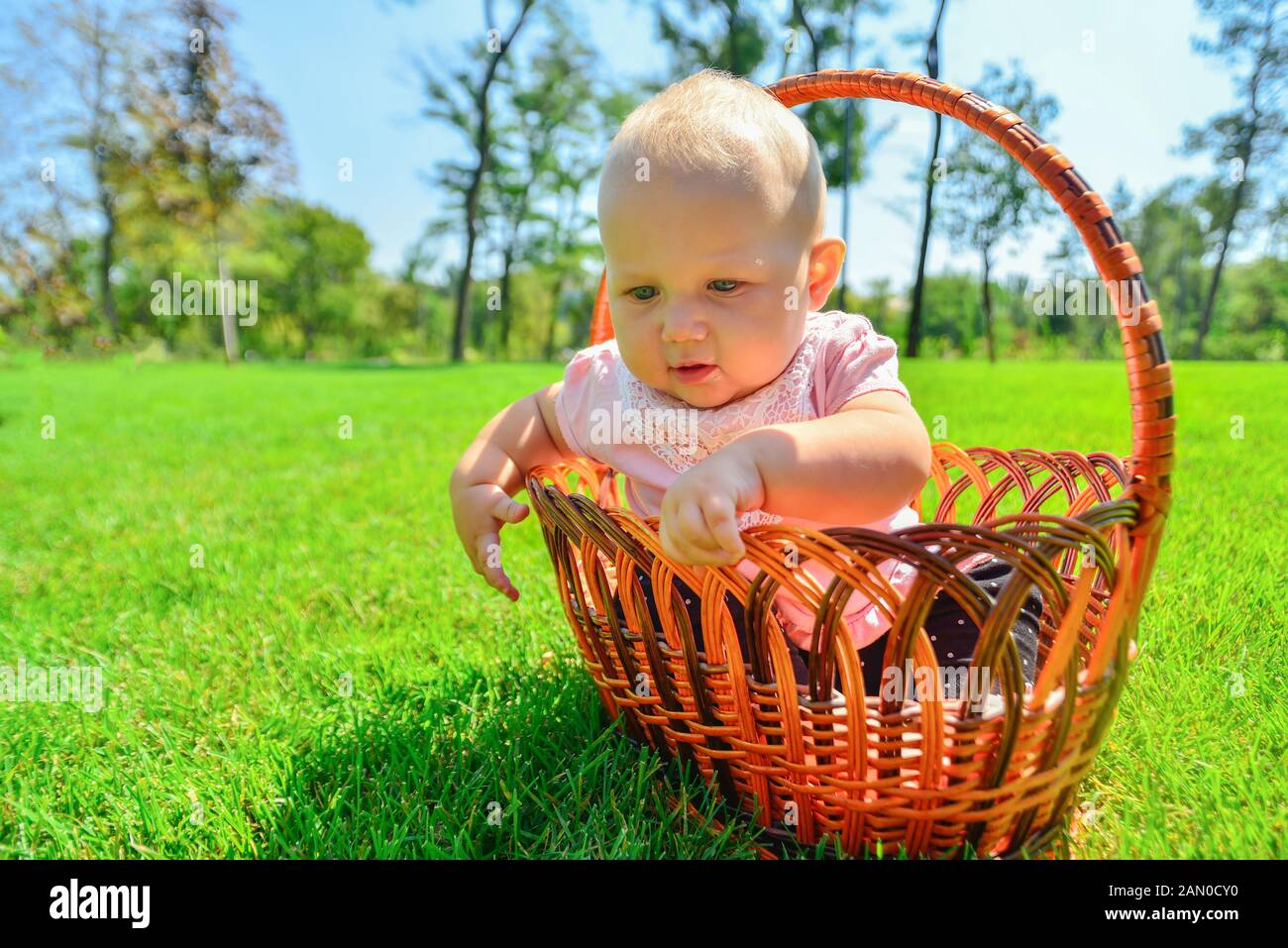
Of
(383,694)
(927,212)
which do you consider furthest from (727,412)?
(927,212)

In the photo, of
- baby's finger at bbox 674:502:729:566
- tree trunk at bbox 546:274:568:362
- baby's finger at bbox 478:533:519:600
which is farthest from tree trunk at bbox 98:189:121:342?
baby's finger at bbox 674:502:729:566

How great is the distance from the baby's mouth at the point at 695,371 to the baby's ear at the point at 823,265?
0.28 metres

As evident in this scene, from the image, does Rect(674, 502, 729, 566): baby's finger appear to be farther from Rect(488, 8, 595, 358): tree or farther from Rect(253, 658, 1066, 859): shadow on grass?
Rect(488, 8, 595, 358): tree

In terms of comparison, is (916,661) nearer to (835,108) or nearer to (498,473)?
(498,473)

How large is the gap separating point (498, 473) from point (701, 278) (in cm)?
56

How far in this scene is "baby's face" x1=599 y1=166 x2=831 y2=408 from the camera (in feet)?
4.14

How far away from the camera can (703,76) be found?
1.49 m

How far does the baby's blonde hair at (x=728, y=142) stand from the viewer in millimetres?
1266

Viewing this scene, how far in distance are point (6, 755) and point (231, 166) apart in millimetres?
20689

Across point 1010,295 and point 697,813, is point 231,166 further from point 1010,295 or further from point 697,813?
point 697,813

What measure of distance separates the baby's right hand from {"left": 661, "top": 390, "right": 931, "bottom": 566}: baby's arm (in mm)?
469

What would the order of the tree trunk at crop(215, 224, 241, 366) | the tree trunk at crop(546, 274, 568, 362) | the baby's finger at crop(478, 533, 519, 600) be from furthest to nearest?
the tree trunk at crop(546, 274, 568, 362) → the tree trunk at crop(215, 224, 241, 366) → the baby's finger at crop(478, 533, 519, 600)

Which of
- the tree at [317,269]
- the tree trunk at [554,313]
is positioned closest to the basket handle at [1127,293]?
the tree trunk at [554,313]
